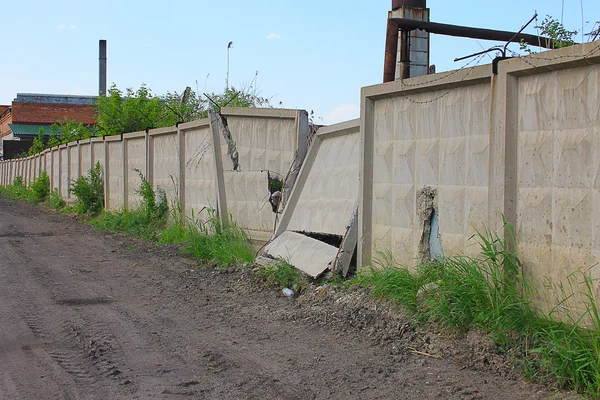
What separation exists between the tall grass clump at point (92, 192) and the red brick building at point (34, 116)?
105 ft

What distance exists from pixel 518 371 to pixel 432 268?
1601 millimetres

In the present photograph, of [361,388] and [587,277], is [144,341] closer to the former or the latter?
[361,388]

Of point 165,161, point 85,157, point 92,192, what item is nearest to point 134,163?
point 165,161

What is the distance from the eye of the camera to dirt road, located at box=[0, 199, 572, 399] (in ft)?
14.8

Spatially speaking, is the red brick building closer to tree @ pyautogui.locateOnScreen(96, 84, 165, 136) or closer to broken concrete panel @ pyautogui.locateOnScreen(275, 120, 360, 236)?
tree @ pyautogui.locateOnScreen(96, 84, 165, 136)

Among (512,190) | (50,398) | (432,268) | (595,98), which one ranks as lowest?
(50,398)

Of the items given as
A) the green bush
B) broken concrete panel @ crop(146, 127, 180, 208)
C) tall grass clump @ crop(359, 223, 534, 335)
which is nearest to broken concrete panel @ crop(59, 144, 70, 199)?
the green bush

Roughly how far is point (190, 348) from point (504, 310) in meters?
2.57

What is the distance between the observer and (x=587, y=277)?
446cm

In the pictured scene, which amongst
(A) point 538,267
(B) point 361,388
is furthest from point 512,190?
(B) point 361,388

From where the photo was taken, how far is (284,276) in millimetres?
7762

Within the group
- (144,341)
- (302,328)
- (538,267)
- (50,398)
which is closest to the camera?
(50,398)

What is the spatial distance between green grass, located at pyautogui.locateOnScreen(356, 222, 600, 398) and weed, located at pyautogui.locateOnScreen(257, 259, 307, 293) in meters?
1.42

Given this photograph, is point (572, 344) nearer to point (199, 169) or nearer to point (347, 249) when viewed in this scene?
point (347, 249)
